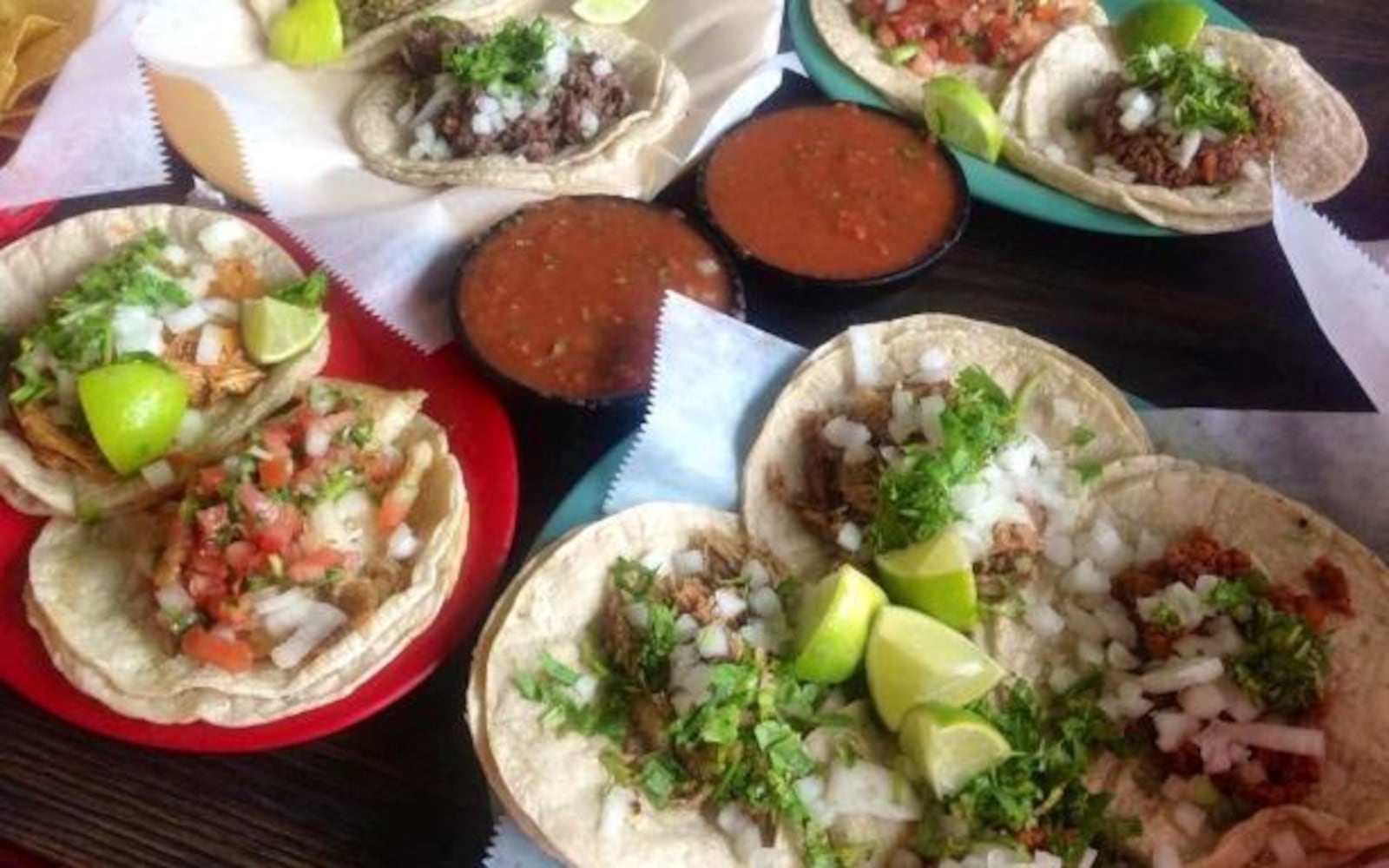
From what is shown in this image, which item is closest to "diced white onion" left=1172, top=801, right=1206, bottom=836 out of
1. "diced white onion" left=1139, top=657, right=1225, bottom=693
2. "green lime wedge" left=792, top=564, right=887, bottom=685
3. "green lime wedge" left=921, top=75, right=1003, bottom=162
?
"diced white onion" left=1139, top=657, right=1225, bottom=693

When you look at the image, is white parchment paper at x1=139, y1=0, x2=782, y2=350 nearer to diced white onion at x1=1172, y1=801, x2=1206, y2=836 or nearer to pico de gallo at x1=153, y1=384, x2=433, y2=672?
pico de gallo at x1=153, y1=384, x2=433, y2=672

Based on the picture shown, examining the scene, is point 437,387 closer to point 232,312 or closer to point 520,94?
point 232,312

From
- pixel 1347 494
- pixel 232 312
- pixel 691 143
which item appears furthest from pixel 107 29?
pixel 1347 494

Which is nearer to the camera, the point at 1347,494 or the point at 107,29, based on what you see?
the point at 1347,494

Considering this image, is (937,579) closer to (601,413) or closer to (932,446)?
(932,446)

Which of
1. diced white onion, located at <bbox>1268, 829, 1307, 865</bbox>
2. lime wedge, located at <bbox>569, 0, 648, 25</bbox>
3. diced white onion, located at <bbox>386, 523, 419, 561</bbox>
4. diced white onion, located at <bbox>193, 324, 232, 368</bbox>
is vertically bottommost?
diced white onion, located at <bbox>1268, 829, 1307, 865</bbox>
